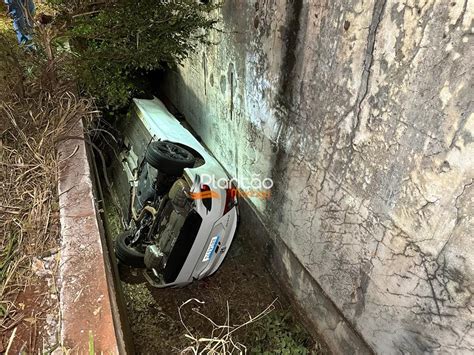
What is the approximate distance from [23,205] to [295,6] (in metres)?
2.28

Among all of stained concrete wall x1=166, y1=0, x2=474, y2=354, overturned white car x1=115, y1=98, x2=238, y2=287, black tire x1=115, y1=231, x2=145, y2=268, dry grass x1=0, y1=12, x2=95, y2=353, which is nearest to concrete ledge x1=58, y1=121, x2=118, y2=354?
dry grass x1=0, y1=12, x2=95, y2=353

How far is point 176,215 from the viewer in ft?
10.8

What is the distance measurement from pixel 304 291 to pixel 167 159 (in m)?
1.71

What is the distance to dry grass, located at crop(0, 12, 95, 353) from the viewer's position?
1.81 meters

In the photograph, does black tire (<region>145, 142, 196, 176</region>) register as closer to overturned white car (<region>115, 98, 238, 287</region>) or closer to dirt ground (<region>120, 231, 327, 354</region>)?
overturned white car (<region>115, 98, 238, 287</region>)

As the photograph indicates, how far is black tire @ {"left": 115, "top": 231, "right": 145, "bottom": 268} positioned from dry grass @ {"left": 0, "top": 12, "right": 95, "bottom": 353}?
123 cm

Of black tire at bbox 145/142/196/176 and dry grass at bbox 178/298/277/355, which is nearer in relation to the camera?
dry grass at bbox 178/298/277/355

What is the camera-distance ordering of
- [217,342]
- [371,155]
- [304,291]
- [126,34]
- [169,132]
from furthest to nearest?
[169,132], [126,34], [304,291], [371,155], [217,342]

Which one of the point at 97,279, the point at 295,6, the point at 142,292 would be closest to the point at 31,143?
the point at 97,279

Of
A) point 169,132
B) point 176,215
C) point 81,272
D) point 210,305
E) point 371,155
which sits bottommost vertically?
point 210,305

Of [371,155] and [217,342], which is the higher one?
[371,155]

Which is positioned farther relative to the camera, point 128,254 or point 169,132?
point 169,132

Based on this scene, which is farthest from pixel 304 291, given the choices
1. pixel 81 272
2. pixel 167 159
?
pixel 81 272

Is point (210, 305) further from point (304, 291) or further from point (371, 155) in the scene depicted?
point (371, 155)
